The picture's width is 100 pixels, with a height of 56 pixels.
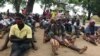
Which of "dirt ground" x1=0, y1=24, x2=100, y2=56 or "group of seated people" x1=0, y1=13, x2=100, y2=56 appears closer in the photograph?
"group of seated people" x1=0, y1=13, x2=100, y2=56

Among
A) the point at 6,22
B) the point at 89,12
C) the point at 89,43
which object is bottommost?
the point at 89,12

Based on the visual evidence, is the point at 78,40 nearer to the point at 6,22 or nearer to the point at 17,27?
the point at 6,22

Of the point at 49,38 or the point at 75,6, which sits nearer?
the point at 49,38

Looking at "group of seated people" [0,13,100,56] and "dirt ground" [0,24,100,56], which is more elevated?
"group of seated people" [0,13,100,56]

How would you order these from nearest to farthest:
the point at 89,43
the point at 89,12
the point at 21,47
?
the point at 21,47 < the point at 89,43 < the point at 89,12

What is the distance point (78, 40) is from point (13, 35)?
5.86 meters

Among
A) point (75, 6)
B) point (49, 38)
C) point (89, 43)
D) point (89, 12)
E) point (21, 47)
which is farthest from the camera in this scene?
point (75, 6)

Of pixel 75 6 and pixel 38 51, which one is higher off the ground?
pixel 38 51

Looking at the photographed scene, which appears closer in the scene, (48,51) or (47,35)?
(48,51)

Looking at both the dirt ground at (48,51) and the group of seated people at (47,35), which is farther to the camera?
the dirt ground at (48,51)

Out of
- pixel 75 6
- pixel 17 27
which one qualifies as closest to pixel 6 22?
pixel 17 27

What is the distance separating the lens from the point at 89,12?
184ft

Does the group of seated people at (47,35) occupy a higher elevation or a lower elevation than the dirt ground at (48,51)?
higher

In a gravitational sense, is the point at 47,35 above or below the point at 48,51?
above
